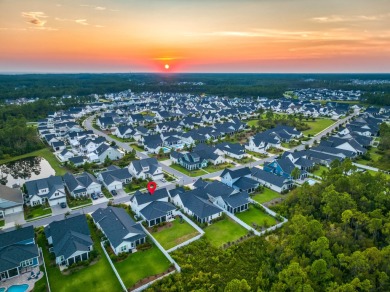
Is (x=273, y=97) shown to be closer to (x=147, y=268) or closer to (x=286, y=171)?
(x=286, y=171)

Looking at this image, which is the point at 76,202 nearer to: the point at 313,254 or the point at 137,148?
the point at 137,148

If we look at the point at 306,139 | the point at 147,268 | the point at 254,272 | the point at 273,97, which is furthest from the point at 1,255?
the point at 273,97

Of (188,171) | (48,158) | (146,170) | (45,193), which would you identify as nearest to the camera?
(45,193)

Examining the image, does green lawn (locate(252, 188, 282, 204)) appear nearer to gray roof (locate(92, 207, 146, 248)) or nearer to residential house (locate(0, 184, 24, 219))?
gray roof (locate(92, 207, 146, 248))

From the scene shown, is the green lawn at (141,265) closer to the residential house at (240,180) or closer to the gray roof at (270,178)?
the residential house at (240,180)

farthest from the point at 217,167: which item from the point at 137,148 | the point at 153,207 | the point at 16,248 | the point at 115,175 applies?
the point at 16,248

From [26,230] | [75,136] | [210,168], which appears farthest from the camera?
[75,136]
